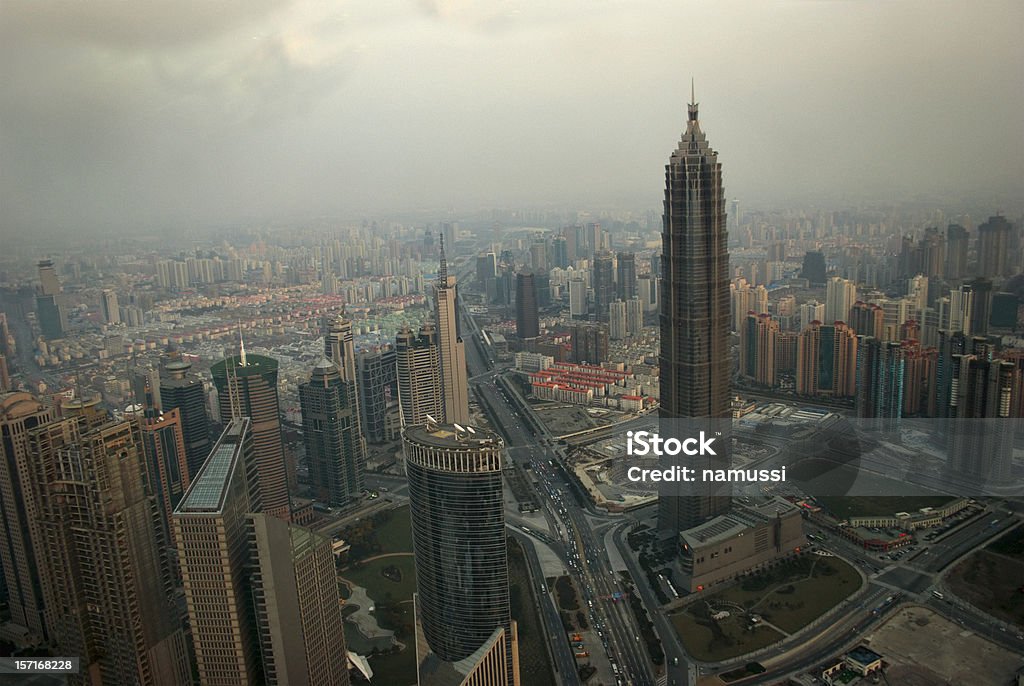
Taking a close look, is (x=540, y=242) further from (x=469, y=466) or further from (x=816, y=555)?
(x=469, y=466)

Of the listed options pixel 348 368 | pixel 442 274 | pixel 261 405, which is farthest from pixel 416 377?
pixel 261 405

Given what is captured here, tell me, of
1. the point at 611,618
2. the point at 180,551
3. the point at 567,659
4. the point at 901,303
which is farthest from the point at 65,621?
the point at 901,303

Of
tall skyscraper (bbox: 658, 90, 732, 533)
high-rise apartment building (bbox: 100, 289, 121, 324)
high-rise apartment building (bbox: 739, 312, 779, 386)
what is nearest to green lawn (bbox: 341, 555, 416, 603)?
tall skyscraper (bbox: 658, 90, 732, 533)

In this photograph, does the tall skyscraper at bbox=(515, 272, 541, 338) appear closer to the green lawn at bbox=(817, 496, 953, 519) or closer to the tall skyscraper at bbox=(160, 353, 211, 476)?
the tall skyscraper at bbox=(160, 353, 211, 476)

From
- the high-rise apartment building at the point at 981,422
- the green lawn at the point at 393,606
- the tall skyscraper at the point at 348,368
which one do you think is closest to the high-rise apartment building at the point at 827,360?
the high-rise apartment building at the point at 981,422

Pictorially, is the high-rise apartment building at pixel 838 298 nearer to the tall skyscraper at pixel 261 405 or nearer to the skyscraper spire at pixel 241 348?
the tall skyscraper at pixel 261 405
